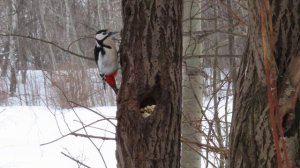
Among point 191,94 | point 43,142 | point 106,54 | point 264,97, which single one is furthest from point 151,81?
point 43,142

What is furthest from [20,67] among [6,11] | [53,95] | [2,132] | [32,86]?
[2,132]

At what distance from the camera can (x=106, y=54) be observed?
248cm

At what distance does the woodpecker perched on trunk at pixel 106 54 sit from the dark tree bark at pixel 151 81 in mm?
558

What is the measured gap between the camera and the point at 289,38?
1.47 meters

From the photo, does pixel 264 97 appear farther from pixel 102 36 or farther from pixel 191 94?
pixel 191 94

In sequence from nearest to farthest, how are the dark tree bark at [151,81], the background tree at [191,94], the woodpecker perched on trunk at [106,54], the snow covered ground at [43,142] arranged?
the dark tree bark at [151,81] → the woodpecker perched on trunk at [106,54] → the background tree at [191,94] → the snow covered ground at [43,142]

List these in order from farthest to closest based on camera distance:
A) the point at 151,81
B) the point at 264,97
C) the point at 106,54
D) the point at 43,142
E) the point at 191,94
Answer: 1. the point at 43,142
2. the point at 191,94
3. the point at 106,54
4. the point at 151,81
5. the point at 264,97

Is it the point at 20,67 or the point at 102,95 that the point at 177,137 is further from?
the point at 20,67

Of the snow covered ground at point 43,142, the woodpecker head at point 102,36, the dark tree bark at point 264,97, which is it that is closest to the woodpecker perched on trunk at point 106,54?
the woodpecker head at point 102,36

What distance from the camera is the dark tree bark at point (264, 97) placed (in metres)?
1.35

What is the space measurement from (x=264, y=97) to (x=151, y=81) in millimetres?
517

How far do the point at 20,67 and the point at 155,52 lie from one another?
14.9 metres

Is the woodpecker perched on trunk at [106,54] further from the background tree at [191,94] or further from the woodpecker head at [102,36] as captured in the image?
the background tree at [191,94]

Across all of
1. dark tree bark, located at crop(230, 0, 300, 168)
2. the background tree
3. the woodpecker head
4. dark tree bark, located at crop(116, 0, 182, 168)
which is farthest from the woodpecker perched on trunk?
dark tree bark, located at crop(230, 0, 300, 168)
